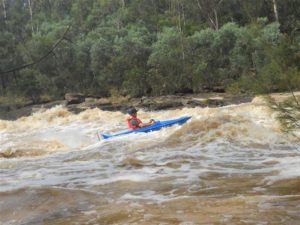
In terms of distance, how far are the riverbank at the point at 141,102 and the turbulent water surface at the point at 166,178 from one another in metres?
8.05

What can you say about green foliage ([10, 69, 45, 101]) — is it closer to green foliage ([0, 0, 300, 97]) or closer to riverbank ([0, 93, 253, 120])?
green foliage ([0, 0, 300, 97])

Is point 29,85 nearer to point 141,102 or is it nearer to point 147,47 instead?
point 147,47

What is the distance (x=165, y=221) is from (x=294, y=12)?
29174mm

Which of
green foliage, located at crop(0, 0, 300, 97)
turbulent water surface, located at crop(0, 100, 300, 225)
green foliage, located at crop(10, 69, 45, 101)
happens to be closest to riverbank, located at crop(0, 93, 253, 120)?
green foliage, located at crop(0, 0, 300, 97)

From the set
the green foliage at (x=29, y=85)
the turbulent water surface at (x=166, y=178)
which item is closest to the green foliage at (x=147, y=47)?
the green foliage at (x=29, y=85)

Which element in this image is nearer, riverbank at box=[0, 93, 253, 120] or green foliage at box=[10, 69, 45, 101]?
riverbank at box=[0, 93, 253, 120]

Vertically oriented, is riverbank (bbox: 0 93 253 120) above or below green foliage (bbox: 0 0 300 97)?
below

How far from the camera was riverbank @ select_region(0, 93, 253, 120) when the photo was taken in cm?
1964

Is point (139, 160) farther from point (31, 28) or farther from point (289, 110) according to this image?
point (31, 28)

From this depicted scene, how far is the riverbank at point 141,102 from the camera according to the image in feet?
64.4

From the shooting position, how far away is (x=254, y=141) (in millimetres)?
8945

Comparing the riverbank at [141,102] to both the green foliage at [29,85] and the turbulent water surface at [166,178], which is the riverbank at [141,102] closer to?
the green foliage at [29,85]

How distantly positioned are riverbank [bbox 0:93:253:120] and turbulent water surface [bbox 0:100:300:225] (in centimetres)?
805

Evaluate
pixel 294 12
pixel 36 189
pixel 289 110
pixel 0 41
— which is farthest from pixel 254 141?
pixel 0 41
